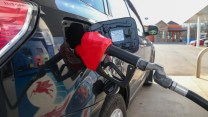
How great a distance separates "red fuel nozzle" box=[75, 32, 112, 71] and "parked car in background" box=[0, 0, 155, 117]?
8 centimetres

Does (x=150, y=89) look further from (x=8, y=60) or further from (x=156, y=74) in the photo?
(x=8, y=60)

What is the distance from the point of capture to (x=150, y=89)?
6340 mm

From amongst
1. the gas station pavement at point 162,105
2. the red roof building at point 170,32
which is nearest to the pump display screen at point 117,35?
the gas station pavement at point 162,105

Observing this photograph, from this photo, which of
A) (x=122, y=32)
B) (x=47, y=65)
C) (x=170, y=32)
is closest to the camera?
(x=47, y=65)

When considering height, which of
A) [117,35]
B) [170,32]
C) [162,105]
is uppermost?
[117,35]

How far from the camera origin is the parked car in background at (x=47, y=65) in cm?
131

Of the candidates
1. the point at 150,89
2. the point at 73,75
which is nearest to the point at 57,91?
the point at 73,75

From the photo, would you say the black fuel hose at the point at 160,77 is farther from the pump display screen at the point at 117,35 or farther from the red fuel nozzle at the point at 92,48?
the pump display screen at the point at 117,35

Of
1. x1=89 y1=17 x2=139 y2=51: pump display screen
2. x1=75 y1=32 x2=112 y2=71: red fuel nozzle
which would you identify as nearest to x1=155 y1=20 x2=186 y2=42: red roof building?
x1=89 y1=17 x2=139 y2=51: pump display screen

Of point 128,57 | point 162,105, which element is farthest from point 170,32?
point 128,57

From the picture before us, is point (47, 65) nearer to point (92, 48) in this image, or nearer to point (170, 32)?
point (92, 48)

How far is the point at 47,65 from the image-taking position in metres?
1.51

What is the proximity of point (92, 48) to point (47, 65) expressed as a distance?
296 millimetres

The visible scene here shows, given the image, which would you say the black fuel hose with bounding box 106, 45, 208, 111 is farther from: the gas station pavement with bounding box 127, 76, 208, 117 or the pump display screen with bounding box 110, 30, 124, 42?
the gas station pavement with bounding box 127, 76, 208, 117
